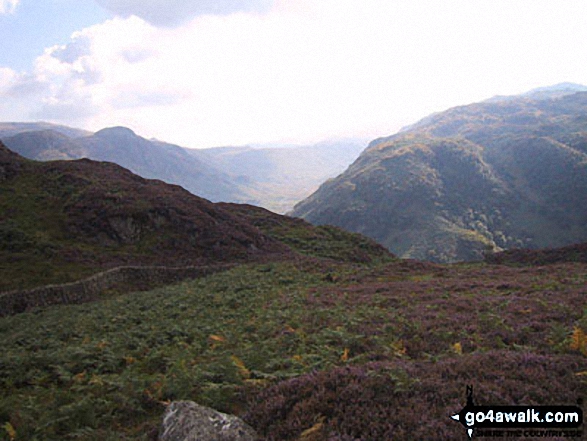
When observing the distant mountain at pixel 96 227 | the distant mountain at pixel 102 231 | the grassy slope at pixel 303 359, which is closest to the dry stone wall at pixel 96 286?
the distant mountain at pixel 102 231

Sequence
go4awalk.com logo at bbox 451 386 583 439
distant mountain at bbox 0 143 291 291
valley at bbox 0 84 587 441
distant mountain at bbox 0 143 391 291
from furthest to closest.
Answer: distant mountain at bbox 0 143 291 291
distant mountain at bbox 0 143 391 291
valley at bbox 0 84 587 441
go4awalk.com logo at bbox 451 386 583 439

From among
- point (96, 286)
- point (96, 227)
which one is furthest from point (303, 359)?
point (96, 227)

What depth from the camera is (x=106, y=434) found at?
779 cm

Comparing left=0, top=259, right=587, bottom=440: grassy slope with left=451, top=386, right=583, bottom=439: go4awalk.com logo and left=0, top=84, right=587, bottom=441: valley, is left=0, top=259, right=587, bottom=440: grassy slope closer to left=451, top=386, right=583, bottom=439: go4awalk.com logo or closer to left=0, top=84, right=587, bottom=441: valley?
left=0, top=84, right=587, bottom=441: valley

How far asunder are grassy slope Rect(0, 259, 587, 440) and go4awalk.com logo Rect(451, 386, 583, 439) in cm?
23

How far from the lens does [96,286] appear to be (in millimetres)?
33719

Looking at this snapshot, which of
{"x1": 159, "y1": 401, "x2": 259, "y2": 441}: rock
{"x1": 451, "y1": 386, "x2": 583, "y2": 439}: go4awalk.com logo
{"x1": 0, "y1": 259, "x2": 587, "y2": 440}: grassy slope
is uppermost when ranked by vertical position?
{"x1": 159, "y1": 401, "x2": 259, "y2": 441}: rock

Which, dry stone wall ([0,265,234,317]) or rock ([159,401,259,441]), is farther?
dry stone wall ([0,265,234,317])

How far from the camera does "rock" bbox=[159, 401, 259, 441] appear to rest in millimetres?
6391

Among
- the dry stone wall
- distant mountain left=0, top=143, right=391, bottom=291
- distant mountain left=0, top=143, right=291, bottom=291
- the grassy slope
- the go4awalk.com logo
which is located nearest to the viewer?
the go4awalk.com logo

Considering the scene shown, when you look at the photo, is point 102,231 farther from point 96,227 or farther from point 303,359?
point 303,359

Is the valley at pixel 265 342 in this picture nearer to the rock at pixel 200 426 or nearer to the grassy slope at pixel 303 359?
the grassy slope at pixel 303 359

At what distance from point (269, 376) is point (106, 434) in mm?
3492

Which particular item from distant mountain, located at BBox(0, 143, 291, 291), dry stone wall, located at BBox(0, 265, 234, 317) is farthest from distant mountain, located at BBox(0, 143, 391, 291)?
dry stone wall, located at BBox(0, 265, 234, 317)
